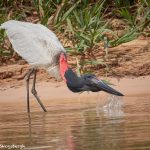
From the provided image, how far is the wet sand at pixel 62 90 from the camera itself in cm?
1009

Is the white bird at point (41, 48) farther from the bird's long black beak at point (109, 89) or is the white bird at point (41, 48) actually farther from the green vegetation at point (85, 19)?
the green vegetation at point (85, 19)

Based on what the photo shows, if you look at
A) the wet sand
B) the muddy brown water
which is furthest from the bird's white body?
the wet sand

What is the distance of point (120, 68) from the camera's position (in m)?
10.9

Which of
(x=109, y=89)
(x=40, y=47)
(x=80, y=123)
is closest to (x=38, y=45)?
(x=40, y=47)

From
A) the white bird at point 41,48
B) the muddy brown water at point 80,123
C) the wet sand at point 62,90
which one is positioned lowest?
the wet sand at point 62,90

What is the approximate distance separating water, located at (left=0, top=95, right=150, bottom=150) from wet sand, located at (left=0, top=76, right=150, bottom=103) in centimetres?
66

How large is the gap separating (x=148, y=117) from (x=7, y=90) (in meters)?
4.06

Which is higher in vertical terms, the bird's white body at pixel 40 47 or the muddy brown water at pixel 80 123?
the bird's white body at pixel 40 47

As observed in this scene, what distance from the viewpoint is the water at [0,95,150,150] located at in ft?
17.8

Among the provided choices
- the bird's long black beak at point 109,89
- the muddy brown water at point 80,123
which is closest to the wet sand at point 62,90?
the muddy brown water at point 80,123

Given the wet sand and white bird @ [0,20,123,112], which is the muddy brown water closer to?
the wet sand

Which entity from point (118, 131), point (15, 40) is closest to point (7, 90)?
point (15, 40)

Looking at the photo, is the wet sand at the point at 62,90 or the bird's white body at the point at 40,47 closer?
the bird's white body at the point at 40,47

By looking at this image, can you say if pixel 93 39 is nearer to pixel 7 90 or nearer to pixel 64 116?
pixel 7 90
